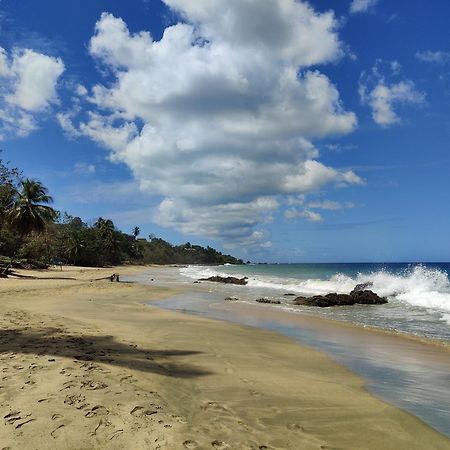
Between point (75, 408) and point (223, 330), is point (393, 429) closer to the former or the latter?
point (75, 408)

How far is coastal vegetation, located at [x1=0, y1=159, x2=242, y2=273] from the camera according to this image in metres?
45.5

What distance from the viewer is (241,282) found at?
45250mm

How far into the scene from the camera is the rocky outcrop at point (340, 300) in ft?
75.9

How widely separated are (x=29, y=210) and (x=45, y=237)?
10.2 m

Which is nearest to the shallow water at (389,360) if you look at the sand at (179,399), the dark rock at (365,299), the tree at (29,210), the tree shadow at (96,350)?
the sand at (179,399)

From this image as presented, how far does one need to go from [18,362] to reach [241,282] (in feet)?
129

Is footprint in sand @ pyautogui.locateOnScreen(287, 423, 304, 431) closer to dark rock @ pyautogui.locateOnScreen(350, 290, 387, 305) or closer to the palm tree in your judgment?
dark rock @ pyautogui.locateOnScreen(350, 290, 387, 305)

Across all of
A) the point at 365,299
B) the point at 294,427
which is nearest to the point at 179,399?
the point at 294,427

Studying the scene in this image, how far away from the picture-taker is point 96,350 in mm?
8031

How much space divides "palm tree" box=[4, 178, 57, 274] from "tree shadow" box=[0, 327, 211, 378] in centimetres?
4084

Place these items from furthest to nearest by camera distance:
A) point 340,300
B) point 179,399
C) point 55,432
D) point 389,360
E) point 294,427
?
point 340,300 → point 389,360 → point 179,399 → point 294,427 → point 55,432

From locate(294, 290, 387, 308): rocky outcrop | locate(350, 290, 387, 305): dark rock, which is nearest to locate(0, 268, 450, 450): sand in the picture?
locate(294, 290, 387, 308): rocky outcrop

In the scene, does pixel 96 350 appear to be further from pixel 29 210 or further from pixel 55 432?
pixel 29 210

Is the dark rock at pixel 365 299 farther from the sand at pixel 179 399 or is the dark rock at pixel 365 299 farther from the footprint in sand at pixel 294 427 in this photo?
the footprint in sand at pixel 294 427
